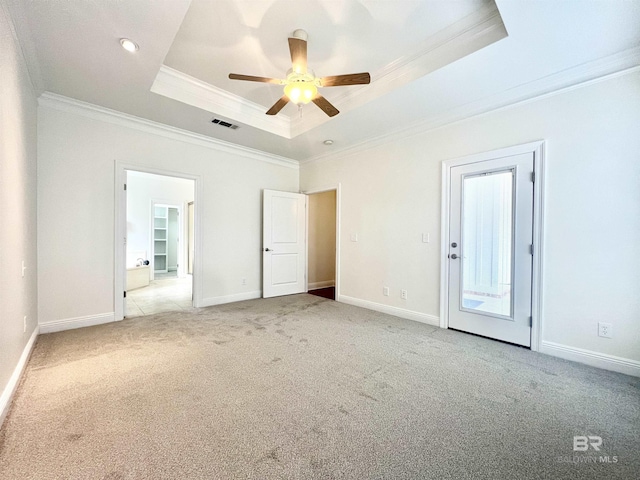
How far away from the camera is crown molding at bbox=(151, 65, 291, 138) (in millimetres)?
3088

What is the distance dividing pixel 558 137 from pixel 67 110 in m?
5.43

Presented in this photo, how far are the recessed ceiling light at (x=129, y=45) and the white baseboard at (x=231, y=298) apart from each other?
3.34m

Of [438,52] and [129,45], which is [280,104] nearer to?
[129,45]

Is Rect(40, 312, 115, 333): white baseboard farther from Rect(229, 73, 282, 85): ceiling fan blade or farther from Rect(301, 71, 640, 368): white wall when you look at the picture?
Rect(301, 71, 640, 368): white wall

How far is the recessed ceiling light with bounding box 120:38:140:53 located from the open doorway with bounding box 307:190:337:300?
3.75 metres

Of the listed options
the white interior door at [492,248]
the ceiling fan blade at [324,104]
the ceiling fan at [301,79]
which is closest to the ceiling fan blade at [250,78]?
the ceiling fan at [301,79]

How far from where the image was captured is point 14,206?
211 cm

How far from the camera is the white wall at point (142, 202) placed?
7.03 metres

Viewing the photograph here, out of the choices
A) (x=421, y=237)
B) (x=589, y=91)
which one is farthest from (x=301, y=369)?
(x=589, y=91)

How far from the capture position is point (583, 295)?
2.60m

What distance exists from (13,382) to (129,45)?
109 inches

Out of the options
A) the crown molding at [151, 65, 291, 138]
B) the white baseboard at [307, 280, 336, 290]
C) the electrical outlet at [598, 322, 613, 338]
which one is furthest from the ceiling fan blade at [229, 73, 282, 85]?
the white baseboard at [307, 280, 336, 290]

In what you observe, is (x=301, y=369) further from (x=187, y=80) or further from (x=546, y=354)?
(x=187, y=80)

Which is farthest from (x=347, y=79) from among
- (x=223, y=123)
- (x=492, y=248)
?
(x=492, y=248)
